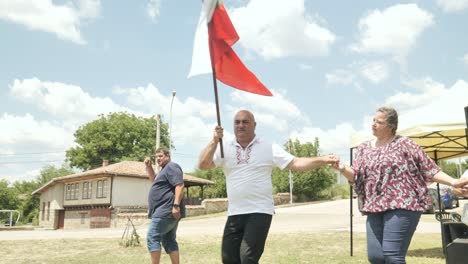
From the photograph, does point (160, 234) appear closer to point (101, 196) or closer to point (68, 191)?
point (101, 196)

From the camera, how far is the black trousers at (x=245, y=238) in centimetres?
404

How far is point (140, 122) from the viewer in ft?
201

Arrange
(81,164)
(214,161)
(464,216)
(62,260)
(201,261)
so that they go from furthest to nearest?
(81,164) → (62,260) → (201,261) → (214,161) → (464,216)

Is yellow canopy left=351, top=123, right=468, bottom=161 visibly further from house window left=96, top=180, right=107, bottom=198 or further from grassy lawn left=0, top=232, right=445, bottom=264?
house window left=96, top=180, right=107, bottom=198

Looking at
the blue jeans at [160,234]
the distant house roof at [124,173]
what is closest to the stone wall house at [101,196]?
the distant house roof at [124,173]

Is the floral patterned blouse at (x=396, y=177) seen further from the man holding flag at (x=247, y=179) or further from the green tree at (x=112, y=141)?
the green tree at (x=112, y=141)

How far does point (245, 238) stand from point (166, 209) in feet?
7.67

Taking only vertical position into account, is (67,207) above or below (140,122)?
below

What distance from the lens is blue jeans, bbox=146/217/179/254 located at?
19.9 feet

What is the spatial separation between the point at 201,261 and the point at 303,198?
44019 millimetres

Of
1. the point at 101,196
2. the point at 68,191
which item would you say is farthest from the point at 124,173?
the point at 68,191

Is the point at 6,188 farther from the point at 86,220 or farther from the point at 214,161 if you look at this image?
the point at 214,161

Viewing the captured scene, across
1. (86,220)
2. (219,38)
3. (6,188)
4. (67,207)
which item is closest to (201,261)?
(219,38)

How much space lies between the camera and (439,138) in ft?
29.0
